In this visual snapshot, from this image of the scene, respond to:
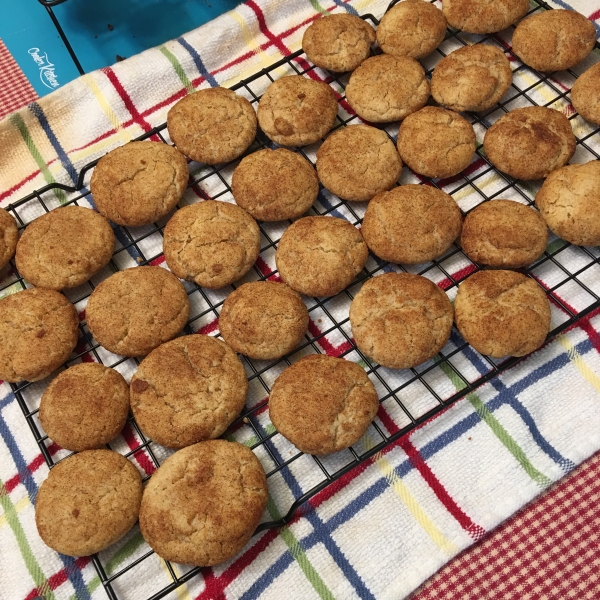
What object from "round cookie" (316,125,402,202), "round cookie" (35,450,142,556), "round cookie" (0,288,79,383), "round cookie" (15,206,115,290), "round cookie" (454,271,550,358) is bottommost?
"round cookie" (454,271,550,358)

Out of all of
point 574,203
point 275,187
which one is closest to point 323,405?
point 275,187

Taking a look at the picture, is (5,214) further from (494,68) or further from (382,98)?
(494,68)

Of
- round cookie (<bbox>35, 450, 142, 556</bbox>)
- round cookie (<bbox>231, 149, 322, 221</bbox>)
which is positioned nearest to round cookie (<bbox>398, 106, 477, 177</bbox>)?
round cookie (<bbox>231, 149, 322, 221</bbox>)

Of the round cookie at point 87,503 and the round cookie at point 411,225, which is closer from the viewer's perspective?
the round cookie at point 87,503

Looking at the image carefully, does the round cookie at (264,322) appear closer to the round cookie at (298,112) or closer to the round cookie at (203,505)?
the round cookie at (203,505)

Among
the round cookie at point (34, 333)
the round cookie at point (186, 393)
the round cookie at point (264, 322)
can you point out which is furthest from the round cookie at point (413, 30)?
the round cookie at point (34, 333)

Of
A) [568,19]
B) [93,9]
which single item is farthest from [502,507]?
[93,9]

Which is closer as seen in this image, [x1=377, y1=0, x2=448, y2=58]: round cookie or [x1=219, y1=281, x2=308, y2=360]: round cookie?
[x1=219, y1=281, x2=308, y2=360]: round cookie

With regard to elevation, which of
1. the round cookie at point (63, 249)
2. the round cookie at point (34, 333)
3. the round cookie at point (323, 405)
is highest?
the round cookie at point (63, 249)

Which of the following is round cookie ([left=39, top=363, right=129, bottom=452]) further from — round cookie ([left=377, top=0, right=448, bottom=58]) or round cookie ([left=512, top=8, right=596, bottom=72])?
round cookie ([left=512, top=8, right=596, bottom=72])
